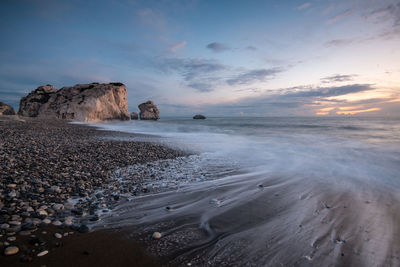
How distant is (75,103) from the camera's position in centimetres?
3353

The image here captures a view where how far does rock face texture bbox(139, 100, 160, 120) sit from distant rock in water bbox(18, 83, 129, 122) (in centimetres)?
2460

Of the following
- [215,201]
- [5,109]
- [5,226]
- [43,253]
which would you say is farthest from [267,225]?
[5,109]

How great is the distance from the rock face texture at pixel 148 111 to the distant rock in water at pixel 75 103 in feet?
80.7

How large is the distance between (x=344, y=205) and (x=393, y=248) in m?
1.25

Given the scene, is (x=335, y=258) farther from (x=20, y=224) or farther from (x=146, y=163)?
(x=146, y=163)

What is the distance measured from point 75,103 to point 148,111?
31926 millimetres

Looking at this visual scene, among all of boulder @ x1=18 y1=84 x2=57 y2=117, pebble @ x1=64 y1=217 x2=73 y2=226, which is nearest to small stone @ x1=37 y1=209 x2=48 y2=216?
pebble @ x1=64 y1=217 x2=73 y2=226

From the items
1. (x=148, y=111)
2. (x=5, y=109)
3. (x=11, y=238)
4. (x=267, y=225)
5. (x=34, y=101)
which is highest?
(x=34, y=101)

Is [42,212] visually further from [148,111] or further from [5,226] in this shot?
[148,111]

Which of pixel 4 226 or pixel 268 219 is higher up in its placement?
pixel 4 226

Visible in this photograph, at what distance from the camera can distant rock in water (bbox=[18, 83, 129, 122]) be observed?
3341 cm

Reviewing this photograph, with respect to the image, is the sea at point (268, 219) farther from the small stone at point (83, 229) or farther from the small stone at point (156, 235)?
the small stone at point (83, 229)

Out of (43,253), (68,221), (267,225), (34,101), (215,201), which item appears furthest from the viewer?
(34,101)

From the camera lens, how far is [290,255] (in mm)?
2273
